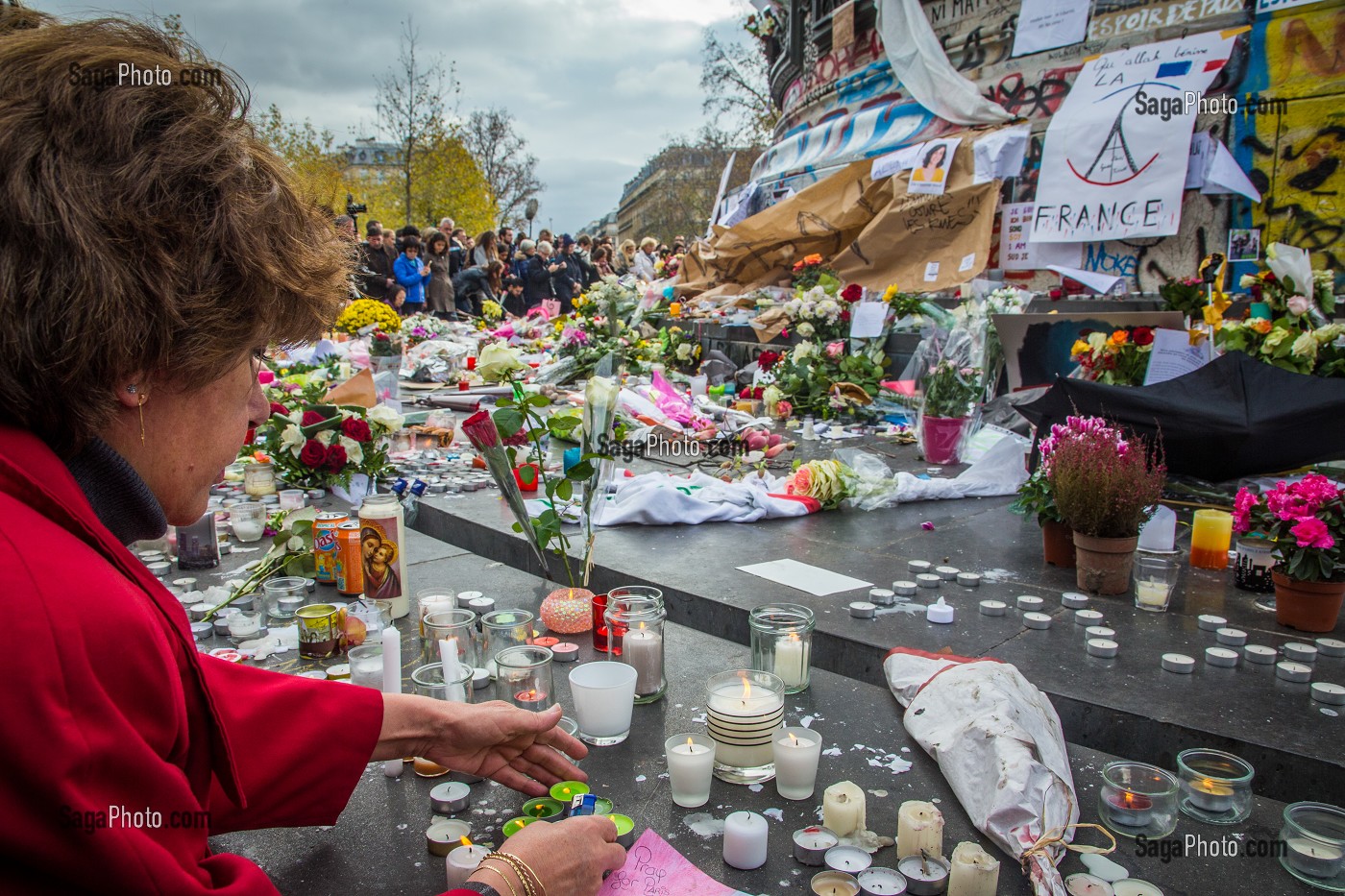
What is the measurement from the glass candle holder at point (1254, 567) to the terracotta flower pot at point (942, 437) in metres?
2.41

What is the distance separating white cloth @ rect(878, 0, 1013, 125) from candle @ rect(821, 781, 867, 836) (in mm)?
10714

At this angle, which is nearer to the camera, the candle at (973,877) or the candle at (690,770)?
the candle at (973,877)

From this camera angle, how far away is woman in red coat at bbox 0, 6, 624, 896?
89 cm

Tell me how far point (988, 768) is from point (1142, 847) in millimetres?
306

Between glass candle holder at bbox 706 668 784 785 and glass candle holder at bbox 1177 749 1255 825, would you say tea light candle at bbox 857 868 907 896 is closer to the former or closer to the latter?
glass candle holder at bbox 706 668 784 785

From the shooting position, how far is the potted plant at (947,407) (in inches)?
226

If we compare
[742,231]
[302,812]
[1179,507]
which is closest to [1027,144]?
[742,231]

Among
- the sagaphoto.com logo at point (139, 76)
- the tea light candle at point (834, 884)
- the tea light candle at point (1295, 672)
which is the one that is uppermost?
the sagaphoto.com logo at point (139, 76)

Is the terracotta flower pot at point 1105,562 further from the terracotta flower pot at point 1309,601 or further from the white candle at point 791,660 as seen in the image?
the white candle at point 791,660

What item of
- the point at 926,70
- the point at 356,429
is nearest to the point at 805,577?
the point at 356,429

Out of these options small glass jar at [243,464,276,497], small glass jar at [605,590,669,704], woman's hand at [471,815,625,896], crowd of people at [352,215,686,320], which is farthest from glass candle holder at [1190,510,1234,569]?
crowd of people at [352,215,686,320]

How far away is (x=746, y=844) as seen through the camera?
1.56 metres

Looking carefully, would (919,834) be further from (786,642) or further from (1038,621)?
(1038,621)

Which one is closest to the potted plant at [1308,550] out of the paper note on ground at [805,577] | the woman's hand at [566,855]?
the paper note on ground at [805,577]
